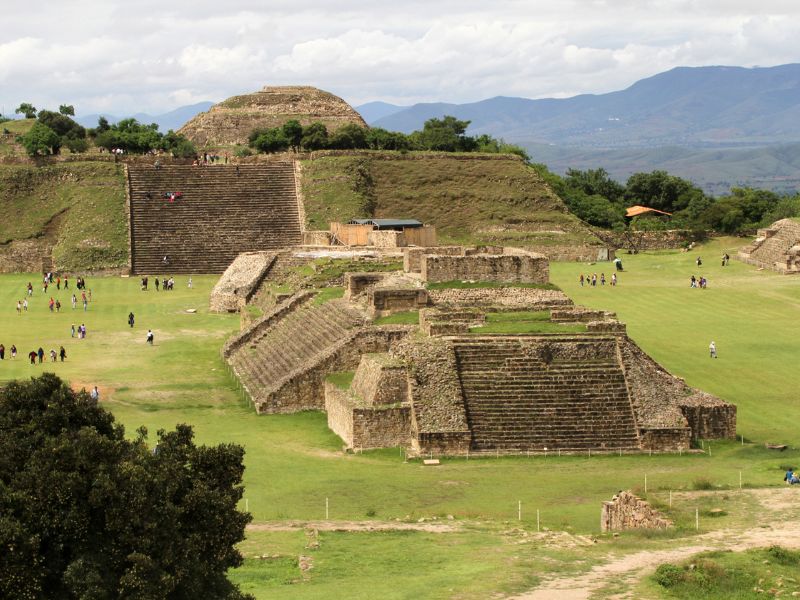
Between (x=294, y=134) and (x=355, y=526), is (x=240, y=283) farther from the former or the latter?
(x=294, y=134)

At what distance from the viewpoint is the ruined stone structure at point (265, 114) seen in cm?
10956

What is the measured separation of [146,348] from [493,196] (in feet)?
142

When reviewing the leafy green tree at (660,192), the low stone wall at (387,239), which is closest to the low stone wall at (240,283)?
the low stone wall at (387,239)

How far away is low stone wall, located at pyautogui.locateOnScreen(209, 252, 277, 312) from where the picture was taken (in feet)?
189

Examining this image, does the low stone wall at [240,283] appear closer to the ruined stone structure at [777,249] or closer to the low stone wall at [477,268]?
the low stone wall at [477,268]

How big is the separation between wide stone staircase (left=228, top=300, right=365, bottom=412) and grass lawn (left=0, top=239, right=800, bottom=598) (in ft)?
2.42

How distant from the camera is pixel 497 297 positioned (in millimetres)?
42281

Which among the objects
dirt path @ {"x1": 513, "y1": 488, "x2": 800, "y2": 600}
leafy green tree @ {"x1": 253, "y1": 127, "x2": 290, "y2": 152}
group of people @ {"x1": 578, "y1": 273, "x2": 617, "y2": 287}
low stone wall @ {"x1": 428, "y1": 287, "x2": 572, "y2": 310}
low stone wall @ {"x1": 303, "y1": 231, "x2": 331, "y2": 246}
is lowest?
dirt path @ {"x1": 513, "y1": 488, "x2": 800, "y2": 600}

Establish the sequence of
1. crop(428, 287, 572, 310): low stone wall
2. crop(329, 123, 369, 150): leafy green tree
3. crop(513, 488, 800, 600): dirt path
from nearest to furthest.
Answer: crop(513, 488, 800, 600): dirt path
crop(428, 287, 572, 310): low stone wall
crop(329, 123, 369, 150): leafy green tree

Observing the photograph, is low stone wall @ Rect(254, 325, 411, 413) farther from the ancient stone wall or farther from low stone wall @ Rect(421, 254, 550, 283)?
low stone wall @ Rect(421, 254, 550, 283)

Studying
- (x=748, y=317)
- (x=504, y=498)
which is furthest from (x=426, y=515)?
(x=748, y=317)

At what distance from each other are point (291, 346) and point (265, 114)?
70589 mm

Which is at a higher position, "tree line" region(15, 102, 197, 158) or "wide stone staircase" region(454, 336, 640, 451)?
"tree line" region(15, 102, 197, 158)

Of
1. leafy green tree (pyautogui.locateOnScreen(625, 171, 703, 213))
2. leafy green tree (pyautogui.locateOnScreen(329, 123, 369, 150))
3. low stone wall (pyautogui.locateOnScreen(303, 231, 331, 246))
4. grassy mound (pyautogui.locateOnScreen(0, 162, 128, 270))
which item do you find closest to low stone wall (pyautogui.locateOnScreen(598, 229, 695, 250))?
leafy green tree (pyautogui.locateOnScreen(329, 123, 369, 150))
